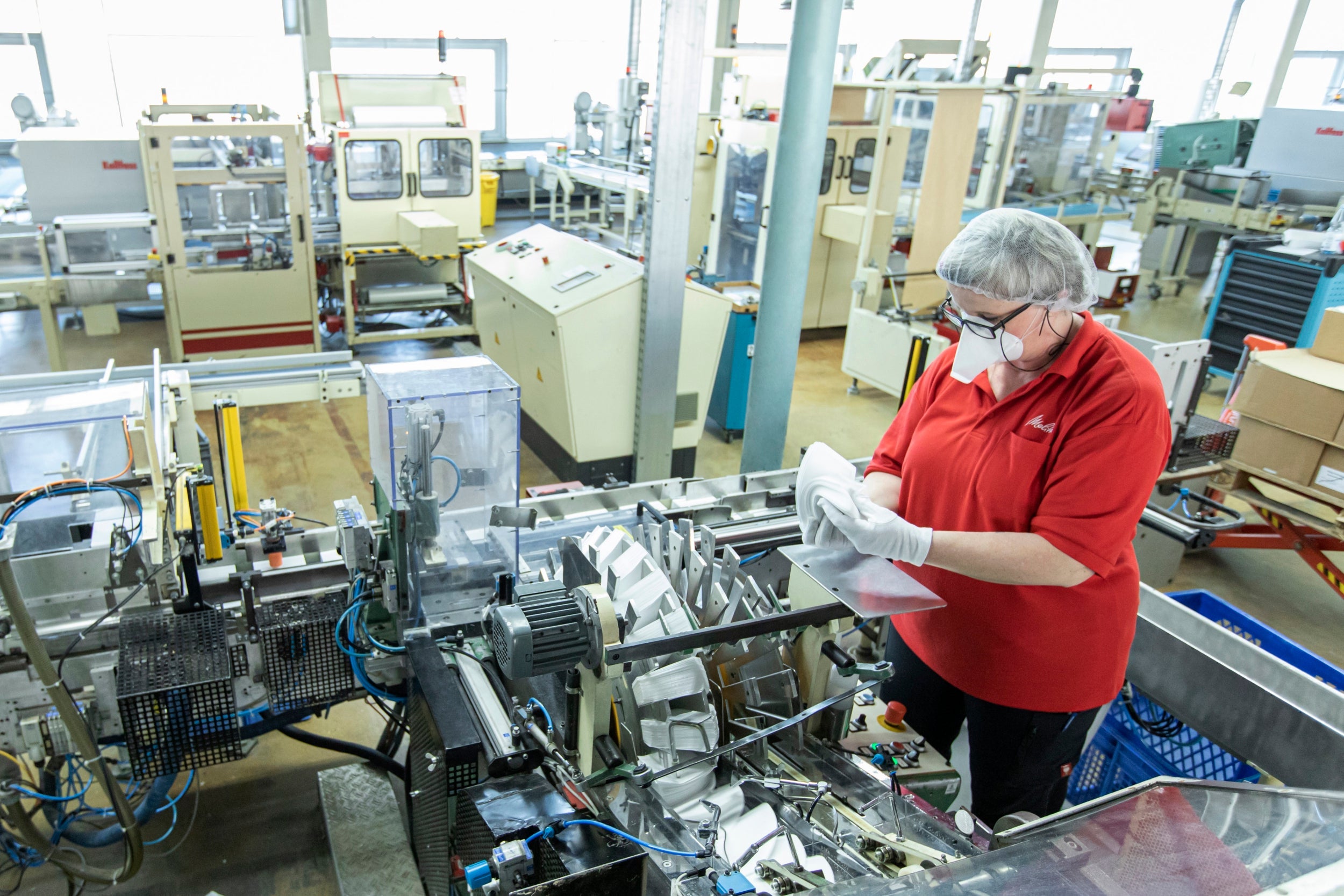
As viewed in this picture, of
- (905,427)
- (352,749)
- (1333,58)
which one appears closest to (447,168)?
(352,749)

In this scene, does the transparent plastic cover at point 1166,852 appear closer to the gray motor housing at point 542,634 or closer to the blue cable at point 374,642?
the gray motor housing at point 542,634

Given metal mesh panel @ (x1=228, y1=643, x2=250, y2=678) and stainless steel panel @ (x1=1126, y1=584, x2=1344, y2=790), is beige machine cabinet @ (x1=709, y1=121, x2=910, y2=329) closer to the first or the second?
stainless steel panel @ (x1=1126, y1=584, x2=1344, y2=790)

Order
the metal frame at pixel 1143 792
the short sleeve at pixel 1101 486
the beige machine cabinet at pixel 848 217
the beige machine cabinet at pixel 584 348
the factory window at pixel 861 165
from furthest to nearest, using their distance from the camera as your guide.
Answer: the factory window at pixel 861 165, the beige machine cabinet at pixel 848 217, the beige machine cabinet at pixel 584 348, the short sleeve at pixel 1101 486, the metal frame at pixel 1143 792

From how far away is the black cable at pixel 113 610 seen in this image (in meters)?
1.86

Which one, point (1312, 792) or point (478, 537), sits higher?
point (1312, 792)

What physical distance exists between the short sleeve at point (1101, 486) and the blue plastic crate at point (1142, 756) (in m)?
1.06

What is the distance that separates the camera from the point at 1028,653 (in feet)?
5.41

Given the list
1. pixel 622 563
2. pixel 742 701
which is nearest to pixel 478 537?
pixel 622 563

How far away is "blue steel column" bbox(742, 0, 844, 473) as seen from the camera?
10.3 ft

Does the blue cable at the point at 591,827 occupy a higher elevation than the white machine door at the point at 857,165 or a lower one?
lower

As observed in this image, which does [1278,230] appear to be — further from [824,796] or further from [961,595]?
[824,796]

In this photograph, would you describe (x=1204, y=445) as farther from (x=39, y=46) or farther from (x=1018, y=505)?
(x=39, y=46)

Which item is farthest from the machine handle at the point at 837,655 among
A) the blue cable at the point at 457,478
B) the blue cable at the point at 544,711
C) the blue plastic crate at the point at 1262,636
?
the blue plastic crate at the point at 1262,636

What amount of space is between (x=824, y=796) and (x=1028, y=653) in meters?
0.47
